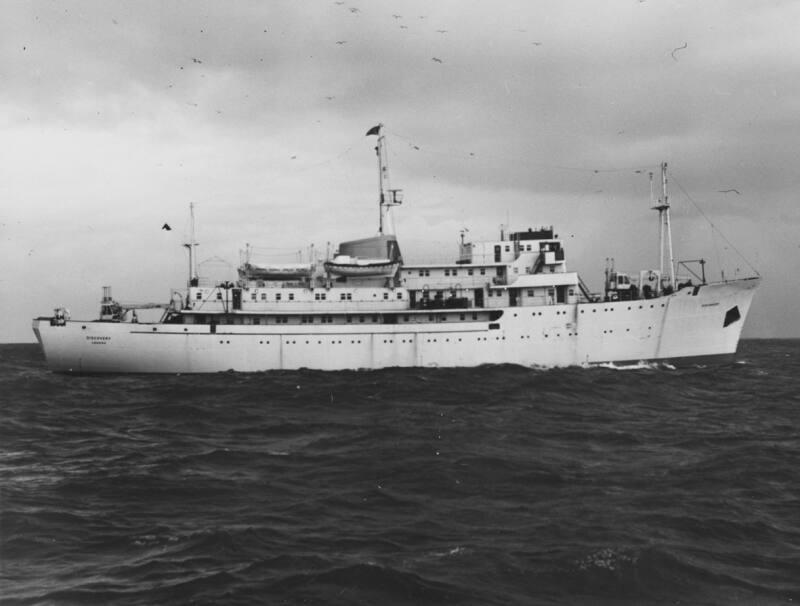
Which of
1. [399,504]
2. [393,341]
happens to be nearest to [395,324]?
[393,341]

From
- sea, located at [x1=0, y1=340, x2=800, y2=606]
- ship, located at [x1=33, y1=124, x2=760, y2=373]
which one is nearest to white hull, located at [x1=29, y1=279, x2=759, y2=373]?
ship, located at [x1=33, y1=124, x2=760, y2=373]

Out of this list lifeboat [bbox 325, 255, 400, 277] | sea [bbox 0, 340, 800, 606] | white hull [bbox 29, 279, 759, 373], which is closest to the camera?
sea [bbox 0, 340, 800, 606]

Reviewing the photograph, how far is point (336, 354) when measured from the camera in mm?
35375

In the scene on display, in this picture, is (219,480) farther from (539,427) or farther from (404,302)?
(404,302)

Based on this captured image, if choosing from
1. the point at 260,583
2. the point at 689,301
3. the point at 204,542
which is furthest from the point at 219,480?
the point at 689,301

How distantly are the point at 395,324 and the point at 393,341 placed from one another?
3.67 feet

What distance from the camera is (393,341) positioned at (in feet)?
116

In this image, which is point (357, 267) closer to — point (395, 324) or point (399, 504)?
point (395, 324)

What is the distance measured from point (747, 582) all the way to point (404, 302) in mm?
28807

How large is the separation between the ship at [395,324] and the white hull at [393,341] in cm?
5

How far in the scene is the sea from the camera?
8211mm

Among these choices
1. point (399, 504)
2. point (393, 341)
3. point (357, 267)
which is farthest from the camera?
point (357, 267)

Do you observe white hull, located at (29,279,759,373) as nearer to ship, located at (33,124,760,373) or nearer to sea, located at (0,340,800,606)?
ship, located at (33,124,760,373)

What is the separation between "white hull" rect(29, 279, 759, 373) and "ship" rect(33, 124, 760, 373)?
0.05 m
